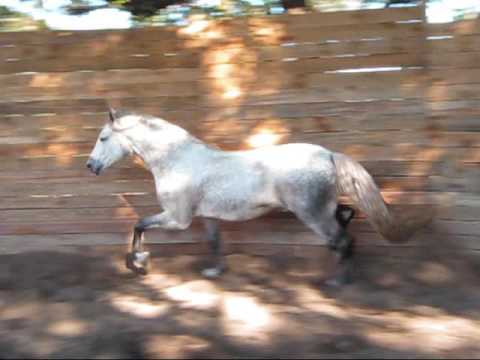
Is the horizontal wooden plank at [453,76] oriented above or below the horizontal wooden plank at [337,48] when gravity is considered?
below

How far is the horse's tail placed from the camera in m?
4.41

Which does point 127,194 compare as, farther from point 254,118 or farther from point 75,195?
point 254,118

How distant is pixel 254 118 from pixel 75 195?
5.69 ft

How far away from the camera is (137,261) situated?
4777 mm

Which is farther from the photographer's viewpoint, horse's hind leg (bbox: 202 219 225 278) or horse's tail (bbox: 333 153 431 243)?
horse's hind leg (bbox: 202 219 225 278)

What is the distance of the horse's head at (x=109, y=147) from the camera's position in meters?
4.74

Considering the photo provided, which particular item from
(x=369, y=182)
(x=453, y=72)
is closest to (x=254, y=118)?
(x=369, y=182)

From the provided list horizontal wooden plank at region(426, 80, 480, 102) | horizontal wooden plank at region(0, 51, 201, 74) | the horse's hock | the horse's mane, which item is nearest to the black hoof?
the horse's hock

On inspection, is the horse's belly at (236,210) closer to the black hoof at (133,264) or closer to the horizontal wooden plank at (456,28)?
the black hoof at (133,264)

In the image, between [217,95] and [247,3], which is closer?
[217,95]

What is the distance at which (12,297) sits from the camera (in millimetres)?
4504

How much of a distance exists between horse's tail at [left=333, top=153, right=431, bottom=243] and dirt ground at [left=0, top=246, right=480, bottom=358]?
505mm

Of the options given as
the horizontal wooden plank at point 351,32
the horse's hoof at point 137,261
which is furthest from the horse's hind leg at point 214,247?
the horizontal wooden plank at point 351,32

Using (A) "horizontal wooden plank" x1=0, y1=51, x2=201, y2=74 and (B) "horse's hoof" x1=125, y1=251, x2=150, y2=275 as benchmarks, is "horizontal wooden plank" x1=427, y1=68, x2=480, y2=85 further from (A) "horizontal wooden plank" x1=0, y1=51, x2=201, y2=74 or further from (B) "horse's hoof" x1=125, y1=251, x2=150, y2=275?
(B) "horse's hoof" x1=125, y1=251, x2=150, y2=275
